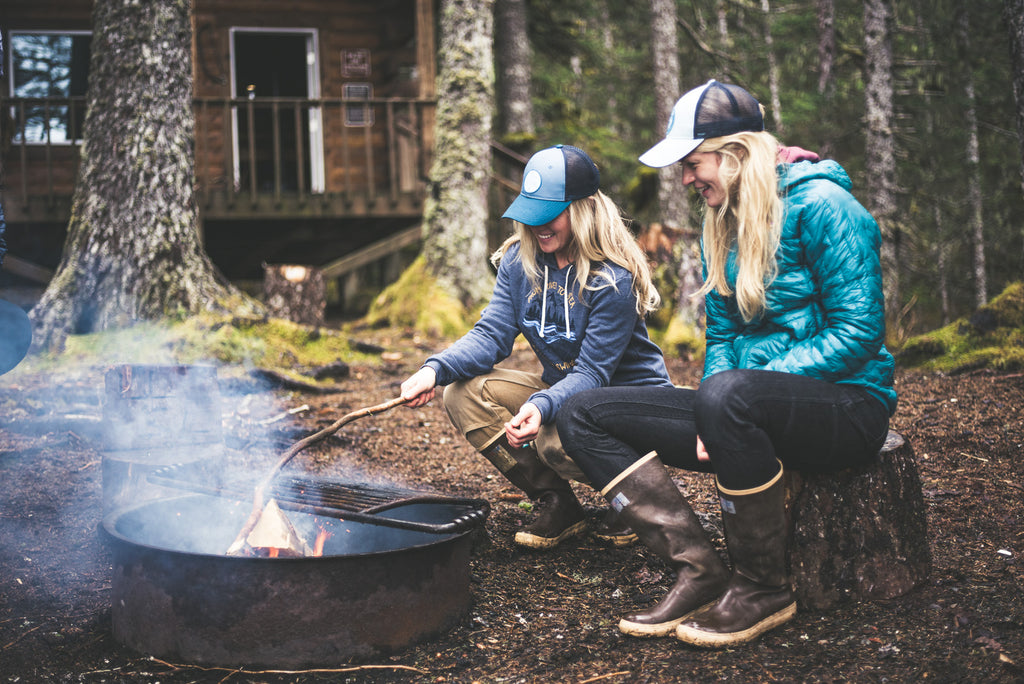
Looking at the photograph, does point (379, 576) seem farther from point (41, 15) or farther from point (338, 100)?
point (41, 15)

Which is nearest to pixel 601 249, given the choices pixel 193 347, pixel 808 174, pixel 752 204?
pixel 752 204

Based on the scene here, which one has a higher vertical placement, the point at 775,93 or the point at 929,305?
the point at 775,93

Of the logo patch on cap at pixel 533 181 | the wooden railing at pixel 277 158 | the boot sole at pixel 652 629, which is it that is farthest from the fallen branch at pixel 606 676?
the wooden railing at pixel 277 158

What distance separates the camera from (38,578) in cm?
318

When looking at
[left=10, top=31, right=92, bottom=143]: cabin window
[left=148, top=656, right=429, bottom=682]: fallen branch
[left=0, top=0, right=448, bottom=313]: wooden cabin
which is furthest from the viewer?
[left=10, top=31, right=92, bottom=143]: cabin window

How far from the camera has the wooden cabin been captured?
11.0 m

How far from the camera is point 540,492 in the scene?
345cm

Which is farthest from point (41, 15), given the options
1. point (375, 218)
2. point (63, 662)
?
point (63, 662)

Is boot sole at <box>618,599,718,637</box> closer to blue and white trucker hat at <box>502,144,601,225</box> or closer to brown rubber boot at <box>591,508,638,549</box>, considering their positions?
brown rubber boot at <box>591,508,638,549</box>

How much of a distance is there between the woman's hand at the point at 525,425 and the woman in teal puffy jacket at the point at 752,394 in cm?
11

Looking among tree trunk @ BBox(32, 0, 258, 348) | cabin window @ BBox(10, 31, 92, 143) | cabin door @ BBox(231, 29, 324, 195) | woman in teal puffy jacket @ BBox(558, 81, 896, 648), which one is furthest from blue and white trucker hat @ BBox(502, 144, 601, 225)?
cabin door @ BBox(231, 29, 324, 195)

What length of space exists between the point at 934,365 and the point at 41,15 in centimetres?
1227

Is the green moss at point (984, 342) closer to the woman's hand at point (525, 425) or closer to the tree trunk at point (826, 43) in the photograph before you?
the woman's hand at point (525, 425)

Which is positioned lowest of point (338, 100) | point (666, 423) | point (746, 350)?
point (666, 423)
